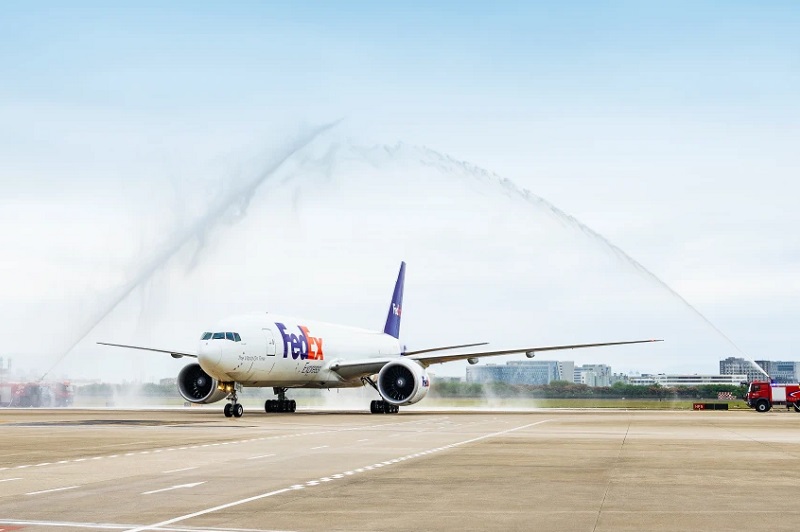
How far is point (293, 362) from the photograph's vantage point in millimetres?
51500

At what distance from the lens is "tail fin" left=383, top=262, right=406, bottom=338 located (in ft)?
226

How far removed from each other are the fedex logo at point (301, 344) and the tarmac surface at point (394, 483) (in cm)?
2139

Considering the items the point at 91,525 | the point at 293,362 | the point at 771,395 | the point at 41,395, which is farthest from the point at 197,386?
the point at 91,525

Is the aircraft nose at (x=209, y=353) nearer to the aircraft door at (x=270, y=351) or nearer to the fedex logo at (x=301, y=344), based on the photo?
the aircraft door at (x=270, y=351)

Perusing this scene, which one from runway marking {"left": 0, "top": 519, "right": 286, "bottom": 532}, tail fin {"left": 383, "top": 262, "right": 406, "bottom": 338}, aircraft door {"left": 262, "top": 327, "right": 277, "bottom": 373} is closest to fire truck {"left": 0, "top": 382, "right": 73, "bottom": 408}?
tail fin {"left": 383, "top": 262, "right": 406, "bottom": 338}

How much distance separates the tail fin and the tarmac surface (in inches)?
1555

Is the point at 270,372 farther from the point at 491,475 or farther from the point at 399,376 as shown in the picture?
the point at 491,475

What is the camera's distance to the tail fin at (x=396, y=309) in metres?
68.9

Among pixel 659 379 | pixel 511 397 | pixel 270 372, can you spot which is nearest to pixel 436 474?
pixel 270 372

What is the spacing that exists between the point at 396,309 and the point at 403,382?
17.6m

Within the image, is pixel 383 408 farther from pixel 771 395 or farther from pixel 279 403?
pixel 771 395

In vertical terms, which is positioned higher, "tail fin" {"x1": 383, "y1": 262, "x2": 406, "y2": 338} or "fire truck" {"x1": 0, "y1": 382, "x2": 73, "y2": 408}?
"tail fin" {"x1": 383, "y1": 262, "x2": 406, "y2": 338}

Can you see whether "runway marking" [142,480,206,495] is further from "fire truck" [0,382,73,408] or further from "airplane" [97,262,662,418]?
"fire truck" [0,382,73,408]

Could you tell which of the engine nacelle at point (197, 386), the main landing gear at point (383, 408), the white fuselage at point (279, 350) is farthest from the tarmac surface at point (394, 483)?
the main landing gear at point (383, 408)
